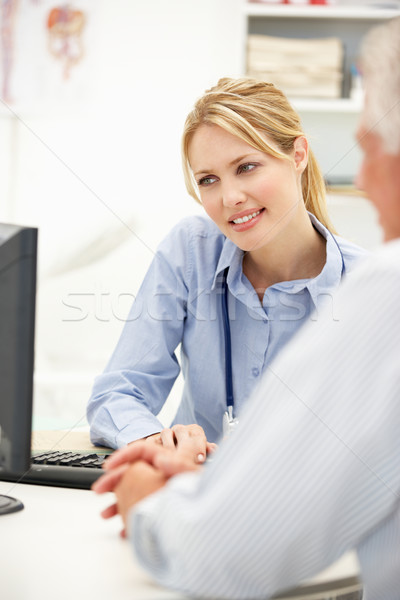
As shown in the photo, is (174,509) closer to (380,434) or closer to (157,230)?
(380,434)

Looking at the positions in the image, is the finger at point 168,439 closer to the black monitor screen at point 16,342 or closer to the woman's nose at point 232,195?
the black monitor screen at point 16,342

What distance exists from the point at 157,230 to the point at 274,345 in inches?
58.5

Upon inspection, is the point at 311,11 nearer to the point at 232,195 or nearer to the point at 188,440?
the point at 232,195

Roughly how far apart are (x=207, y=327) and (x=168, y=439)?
0.37 metres

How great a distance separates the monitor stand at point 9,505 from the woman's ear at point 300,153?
827 millimetres

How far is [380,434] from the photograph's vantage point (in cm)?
52

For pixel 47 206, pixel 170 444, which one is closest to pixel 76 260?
pixel 47 206

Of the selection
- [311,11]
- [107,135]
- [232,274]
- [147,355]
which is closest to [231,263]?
[232,274]

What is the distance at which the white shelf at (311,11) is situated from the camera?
2.23 m

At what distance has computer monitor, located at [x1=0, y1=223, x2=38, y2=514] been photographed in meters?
0.73

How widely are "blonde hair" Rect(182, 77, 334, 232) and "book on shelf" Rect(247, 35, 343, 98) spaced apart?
101 centimetres

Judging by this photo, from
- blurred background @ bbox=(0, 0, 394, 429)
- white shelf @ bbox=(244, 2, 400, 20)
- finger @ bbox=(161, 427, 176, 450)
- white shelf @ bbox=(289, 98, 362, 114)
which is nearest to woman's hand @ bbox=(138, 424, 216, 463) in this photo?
finger @ bbox=(161, 427, 176, 450)

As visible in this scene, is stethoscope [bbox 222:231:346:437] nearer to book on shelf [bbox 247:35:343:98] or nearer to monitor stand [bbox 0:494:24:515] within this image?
monitor stand [bbox 0:494:24:515]

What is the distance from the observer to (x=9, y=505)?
79 cm
